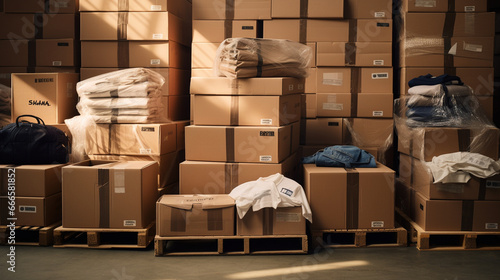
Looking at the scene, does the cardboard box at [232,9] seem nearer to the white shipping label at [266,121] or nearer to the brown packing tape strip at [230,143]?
the white shipping label at [266,121]

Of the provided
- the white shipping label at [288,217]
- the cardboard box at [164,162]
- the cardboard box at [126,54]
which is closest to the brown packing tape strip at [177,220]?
the white shipping label at [288,217]

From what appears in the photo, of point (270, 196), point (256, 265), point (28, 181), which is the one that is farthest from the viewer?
point (28, 181)

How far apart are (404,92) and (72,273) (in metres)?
3.28

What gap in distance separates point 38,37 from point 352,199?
345 centimetres

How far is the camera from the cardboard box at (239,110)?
396 cm

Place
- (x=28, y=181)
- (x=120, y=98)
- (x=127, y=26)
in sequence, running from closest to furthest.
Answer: (x=28, y=181)
(x=120, y=98)
(x=127, y=26)

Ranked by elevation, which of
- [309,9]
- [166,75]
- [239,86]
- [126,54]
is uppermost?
[309,9]

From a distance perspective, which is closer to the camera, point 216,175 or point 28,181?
point 28,181

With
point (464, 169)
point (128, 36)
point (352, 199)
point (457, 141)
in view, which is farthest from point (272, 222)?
point (128, 36)

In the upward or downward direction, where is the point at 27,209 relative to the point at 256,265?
upward

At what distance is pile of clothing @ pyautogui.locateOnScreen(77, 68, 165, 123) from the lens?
4312 mm

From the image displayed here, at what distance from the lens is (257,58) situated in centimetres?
399

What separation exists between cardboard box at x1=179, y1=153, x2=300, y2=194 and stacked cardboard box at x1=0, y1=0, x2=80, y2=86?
191 cm

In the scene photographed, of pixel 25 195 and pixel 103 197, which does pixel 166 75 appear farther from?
pixel 25 195
